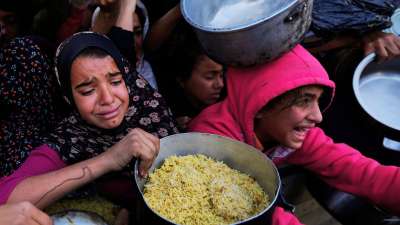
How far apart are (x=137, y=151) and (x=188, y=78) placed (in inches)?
47.7

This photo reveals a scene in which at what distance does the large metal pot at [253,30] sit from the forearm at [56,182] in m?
0.58

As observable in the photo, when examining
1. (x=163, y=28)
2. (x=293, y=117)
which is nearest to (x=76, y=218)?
(x=293, y=117)

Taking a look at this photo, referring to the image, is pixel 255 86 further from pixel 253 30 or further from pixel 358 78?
pixel 358 78

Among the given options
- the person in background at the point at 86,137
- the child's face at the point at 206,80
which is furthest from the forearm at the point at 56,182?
the child's face at the point at 206,80

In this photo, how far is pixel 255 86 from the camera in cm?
181

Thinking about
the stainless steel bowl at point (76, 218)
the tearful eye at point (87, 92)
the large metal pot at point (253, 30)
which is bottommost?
the stainless steel bowl at point (76, 218)

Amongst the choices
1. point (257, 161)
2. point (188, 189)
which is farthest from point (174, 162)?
→ point (257, 161)

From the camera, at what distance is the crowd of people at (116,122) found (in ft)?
5.15

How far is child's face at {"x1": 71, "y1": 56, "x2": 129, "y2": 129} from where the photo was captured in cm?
176

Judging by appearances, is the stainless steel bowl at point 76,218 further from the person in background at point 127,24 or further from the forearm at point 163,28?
the forearm at point 163,28

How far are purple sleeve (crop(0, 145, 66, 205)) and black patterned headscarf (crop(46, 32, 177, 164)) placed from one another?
0.04 m

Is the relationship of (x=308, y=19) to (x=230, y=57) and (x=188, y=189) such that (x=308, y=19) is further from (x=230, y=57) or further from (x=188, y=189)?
(x=188, y=189)

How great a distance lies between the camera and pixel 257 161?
1.53 metres

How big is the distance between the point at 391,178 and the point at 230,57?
0.87 metres
